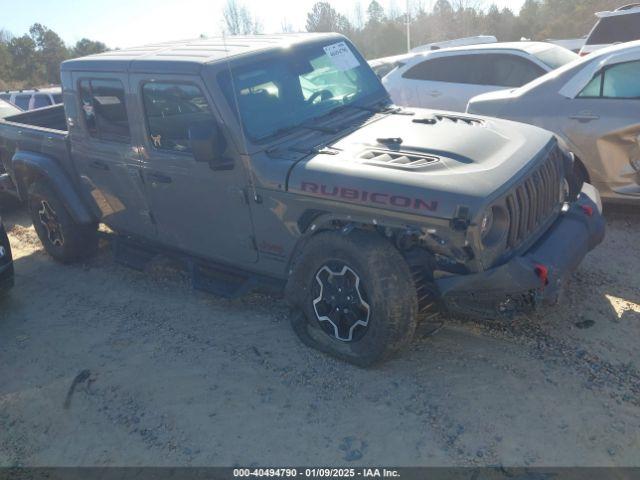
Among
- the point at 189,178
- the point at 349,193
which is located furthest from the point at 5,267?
the point at 349,193

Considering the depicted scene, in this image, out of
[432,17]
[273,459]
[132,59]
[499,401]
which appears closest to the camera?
[273,459]

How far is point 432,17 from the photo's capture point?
28.8 meters

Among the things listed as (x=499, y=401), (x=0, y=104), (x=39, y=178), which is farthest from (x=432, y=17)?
(x=499, y=401)

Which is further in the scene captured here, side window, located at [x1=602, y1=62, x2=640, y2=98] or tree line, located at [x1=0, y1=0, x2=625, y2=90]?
tree line, located at [x1=0, y1=0, x2=625, y2=90]

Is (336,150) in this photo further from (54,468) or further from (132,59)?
(54,468)

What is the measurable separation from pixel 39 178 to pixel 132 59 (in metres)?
2.02

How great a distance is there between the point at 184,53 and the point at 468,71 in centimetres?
481

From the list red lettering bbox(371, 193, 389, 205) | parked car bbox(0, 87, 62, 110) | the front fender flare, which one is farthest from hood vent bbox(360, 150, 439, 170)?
parked car bbox(0, 87, 62, 110)

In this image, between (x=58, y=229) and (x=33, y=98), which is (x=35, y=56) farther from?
(x=58, y=229)

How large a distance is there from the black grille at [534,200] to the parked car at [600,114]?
4.34ft

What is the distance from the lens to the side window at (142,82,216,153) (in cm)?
407

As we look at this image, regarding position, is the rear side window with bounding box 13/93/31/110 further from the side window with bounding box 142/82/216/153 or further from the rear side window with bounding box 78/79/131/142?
the side window with bounding box 142/82/216/153

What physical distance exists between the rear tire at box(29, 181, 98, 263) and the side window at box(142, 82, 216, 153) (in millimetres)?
1798

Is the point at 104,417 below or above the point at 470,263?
below
